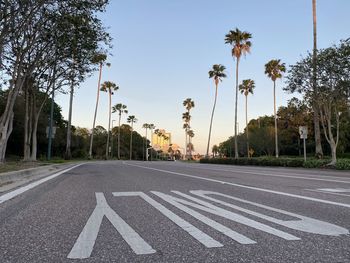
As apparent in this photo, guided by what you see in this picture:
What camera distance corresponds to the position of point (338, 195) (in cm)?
913

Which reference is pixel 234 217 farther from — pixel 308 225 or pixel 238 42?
pixel 238 42

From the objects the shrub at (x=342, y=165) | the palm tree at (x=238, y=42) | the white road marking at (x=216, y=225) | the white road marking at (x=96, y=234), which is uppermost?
the palm tree at (x=238, y=42)

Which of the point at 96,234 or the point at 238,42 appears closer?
the point at 96,234

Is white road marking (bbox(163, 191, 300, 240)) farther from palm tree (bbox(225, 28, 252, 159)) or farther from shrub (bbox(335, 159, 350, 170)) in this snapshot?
palm tree (bbox(225, 28, 252, 159))

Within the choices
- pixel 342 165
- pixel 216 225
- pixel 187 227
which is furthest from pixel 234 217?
pixel 342 165

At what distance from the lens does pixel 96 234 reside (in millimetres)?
4918

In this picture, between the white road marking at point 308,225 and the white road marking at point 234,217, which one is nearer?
the white road marking at point 234,217

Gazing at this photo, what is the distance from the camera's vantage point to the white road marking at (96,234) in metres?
4.09

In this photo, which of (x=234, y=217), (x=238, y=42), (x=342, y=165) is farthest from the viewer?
(x=238, y=42)

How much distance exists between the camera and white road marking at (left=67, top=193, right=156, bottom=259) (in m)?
4.09

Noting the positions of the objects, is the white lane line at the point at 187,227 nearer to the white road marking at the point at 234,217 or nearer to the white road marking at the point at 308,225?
the white road marking at the point at 234,217

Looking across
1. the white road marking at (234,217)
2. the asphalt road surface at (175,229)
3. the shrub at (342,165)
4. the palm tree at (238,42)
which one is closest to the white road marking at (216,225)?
the asphalt road surface at (175,229)

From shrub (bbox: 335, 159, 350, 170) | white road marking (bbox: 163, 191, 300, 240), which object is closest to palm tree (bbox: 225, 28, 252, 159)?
shrub (bbox: 335, 159, 350, 170)

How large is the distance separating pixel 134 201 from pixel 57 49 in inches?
823
